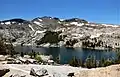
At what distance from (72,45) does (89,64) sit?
16068 cm

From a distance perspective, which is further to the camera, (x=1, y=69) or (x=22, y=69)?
(x=22, y=69)

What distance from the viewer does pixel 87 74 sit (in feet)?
48.9

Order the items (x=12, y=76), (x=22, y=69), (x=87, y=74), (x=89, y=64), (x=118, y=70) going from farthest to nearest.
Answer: (x=89, y=64), (x=22, y=69), (x=12, y=76), (x=87, y=74), (x=118, y=70)

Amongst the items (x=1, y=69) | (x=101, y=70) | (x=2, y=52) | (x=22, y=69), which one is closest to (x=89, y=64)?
(x=2, y=52)

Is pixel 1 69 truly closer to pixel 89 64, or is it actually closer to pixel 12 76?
pixel 12 76

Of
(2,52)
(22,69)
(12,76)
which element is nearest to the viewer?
(12,76)

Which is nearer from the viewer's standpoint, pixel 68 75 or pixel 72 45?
pixel 68 75

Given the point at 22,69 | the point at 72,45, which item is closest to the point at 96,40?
the point at 72,45

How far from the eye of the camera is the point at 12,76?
57.8ft

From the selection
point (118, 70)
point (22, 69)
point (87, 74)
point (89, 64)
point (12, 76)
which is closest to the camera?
point (118, 70)

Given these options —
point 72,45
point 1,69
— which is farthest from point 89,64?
point 72,45

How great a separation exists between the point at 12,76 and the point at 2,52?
21.1 meters

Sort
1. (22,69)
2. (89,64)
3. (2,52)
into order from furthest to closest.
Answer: (2,52) < (89,64) < (22,69)

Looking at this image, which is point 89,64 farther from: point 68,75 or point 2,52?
point 68,75
